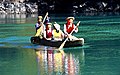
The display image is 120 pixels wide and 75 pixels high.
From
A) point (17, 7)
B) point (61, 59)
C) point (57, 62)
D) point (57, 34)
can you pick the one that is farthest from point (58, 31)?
point (17, 7)

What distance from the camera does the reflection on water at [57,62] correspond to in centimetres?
1972

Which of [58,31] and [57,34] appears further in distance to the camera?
[57,34]

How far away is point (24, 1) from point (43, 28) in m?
58.3

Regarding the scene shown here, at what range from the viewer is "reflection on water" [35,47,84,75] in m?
19.7

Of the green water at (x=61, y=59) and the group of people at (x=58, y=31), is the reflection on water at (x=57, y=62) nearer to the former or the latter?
the green water at (x=61, y=59)

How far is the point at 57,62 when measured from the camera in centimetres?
2222

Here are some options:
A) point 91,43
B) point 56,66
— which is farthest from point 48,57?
point 91,43

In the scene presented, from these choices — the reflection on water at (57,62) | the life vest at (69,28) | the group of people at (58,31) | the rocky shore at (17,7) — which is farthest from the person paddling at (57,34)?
the rocky shore at (17,7)

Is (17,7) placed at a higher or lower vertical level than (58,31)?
lower

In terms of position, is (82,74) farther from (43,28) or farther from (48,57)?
(43,28)

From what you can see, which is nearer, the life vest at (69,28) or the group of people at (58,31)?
the group of people at (58,31)

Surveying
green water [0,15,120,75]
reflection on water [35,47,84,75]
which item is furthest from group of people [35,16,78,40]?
A: reflection on water [35,47,84,75]

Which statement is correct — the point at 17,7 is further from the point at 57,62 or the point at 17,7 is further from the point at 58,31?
the point at 57,62

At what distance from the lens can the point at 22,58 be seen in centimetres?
2422
